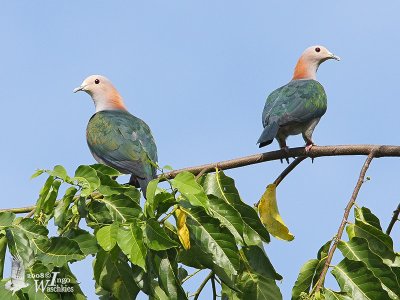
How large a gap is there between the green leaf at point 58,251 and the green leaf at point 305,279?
760mm

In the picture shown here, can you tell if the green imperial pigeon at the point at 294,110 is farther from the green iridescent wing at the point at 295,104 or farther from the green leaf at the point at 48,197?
the green leaf at the point at 48,197

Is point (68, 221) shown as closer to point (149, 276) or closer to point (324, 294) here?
point (149, 276)

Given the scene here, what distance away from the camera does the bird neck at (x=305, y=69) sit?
7879 millimetres

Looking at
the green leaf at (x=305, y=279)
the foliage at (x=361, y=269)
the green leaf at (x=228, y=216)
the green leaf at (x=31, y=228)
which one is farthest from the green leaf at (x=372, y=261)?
the green leaf at (x=31, y=228)

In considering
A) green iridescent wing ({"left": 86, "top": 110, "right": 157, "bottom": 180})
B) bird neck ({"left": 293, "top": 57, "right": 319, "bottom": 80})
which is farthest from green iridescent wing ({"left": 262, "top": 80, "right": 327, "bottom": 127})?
green iridescent wing ({"left": 86, "top": 110, "right": 157, "bottom": 180})

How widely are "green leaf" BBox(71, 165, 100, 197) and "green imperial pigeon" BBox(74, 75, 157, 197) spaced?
8.58 ft

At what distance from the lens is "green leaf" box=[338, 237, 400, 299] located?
2.82 meters

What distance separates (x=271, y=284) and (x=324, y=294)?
403mm

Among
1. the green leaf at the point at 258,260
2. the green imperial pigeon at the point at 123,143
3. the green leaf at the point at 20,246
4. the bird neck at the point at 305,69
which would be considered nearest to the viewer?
the green leaf at the point at 20,246

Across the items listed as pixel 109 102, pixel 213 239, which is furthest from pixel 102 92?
pixel 213 239

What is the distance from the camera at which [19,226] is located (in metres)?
2.82

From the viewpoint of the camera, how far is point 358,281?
278 cm

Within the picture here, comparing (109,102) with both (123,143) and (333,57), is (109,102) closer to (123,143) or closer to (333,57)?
(123,143)

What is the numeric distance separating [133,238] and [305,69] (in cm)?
556
